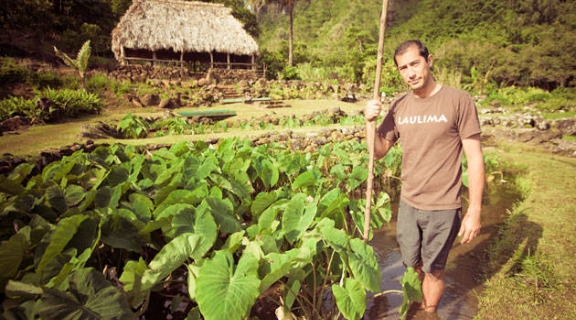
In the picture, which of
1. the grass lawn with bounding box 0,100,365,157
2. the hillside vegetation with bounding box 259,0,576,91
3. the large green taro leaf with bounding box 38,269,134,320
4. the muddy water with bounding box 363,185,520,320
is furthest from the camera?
the hillside vegetation with bounding box 259,0,576,91

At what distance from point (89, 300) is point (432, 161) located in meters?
1.77

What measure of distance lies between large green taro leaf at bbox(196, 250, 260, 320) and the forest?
15.4m

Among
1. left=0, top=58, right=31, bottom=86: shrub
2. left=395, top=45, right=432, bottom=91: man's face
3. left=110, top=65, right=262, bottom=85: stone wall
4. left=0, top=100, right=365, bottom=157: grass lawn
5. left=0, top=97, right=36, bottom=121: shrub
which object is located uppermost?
left=110, top=65, right=262, bottom=85: stone wall

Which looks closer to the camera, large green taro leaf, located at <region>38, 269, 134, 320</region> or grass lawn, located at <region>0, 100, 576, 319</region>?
large green taro leaf, located at <region>38, 269, 134, 320</region>

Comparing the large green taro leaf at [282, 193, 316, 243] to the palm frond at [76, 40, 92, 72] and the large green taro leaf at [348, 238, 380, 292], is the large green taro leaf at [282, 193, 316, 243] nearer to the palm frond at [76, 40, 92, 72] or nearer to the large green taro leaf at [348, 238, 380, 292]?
the large green taro leaf at [348, 238, 380, 292]

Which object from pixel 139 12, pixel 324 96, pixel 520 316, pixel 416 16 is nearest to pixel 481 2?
pixel 416 16

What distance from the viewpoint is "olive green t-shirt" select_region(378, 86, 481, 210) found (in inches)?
63.9

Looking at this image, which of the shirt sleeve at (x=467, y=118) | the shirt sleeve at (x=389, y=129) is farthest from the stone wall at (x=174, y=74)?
the shirt sleeve at (x=467, y=118)

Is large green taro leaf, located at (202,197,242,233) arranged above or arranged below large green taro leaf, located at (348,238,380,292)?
above

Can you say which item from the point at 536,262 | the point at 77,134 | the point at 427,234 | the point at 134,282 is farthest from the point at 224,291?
the point at 77,134

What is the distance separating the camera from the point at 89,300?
972 millimetres

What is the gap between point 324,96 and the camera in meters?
13.9

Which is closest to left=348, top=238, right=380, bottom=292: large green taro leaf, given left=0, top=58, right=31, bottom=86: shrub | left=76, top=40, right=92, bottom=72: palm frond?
left=76, top=40, right=92, bottom=72: palm frond

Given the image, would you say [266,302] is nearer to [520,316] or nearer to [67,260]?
[67,260]
